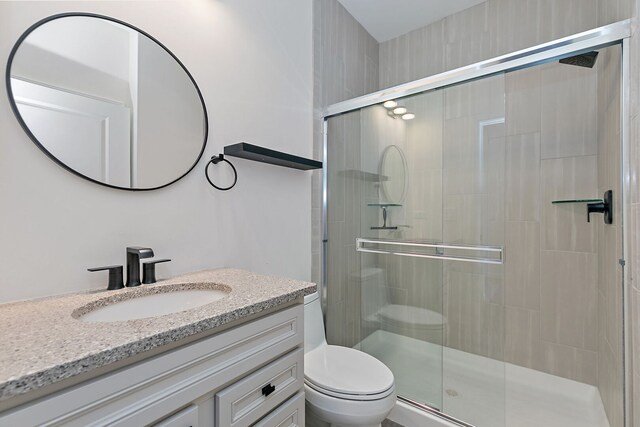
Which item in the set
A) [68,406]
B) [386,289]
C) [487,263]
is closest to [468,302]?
[487,263]

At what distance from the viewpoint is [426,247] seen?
1.70m

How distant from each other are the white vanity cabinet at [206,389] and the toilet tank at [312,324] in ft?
2.02

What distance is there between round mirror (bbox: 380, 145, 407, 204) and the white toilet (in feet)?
3.25

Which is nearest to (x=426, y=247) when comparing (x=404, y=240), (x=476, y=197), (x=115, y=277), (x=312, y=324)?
(x=404, y=240)

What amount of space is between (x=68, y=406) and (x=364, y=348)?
1.80 m

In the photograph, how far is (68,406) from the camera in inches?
18.4

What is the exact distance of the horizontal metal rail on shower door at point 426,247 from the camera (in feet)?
4.77

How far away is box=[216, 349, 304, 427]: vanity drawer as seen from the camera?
70 cm

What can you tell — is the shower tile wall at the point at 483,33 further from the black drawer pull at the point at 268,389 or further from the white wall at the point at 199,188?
→ the black drawer pull at the point at 268,389

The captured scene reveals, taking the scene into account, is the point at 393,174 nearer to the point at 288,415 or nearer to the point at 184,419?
the point at 288,415

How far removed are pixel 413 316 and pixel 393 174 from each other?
95 cm

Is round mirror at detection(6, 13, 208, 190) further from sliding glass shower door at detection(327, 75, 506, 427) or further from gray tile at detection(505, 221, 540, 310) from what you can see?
gray tile at detection(505, 221, 540, 310)

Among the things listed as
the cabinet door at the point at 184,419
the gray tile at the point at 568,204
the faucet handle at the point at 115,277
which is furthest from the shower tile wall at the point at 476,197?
the faucet handle at the point at 115,277

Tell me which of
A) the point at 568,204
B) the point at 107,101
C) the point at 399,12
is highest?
the point at 399,12
